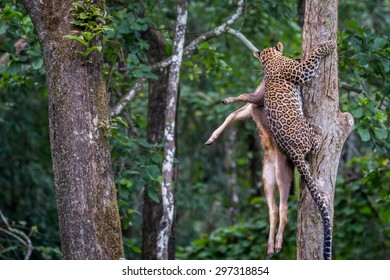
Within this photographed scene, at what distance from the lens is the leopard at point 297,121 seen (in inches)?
240

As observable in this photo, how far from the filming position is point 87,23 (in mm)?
6016

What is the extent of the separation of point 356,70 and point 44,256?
5636 millimetres

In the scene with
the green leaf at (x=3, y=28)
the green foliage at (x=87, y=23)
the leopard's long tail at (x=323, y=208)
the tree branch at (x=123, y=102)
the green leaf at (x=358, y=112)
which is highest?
the green leaf at (x=3, y=28)

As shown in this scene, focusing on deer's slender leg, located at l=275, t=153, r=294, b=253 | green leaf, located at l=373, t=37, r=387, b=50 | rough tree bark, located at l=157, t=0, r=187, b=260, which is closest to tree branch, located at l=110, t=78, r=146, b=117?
rough tree bark, located at l=157, t=0, r=187, b=260

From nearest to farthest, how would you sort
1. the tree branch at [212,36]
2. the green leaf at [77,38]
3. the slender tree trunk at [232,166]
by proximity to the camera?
the green leaf at [77,38]
the tree branch at [212,36]
the slender tree trunk at [232,166]

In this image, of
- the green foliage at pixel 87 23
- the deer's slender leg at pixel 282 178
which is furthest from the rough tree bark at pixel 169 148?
the green foliage at pixel 87 23

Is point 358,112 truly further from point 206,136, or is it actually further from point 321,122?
point 206,136

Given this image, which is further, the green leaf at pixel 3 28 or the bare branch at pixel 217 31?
the bare branch at pixel 217 31

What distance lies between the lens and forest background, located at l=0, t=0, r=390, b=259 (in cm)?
844

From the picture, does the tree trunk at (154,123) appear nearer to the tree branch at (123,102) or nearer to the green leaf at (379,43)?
the tree branch at (123,102)

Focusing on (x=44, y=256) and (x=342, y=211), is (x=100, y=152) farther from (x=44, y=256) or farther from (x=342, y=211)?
(x=342, y=211)

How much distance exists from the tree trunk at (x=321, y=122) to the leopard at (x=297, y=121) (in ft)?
0.22

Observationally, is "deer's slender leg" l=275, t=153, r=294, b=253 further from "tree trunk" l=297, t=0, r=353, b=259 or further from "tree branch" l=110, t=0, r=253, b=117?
"tree branch" l=110, t=0, r=253, b=117

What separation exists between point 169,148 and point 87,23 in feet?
7.39
